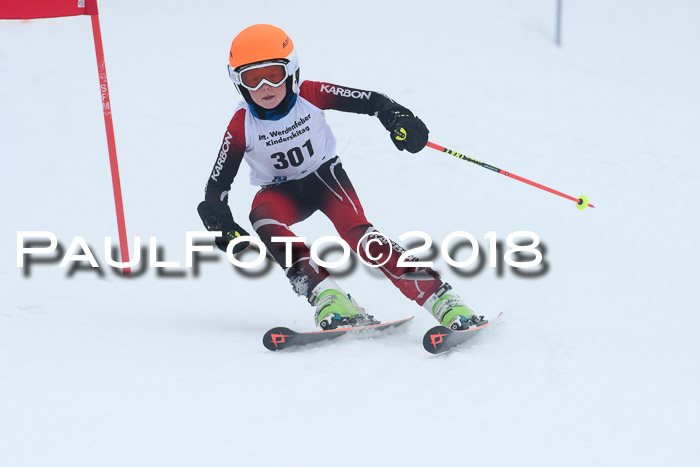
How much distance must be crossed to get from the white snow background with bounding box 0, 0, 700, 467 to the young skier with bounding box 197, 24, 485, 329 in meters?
0.31

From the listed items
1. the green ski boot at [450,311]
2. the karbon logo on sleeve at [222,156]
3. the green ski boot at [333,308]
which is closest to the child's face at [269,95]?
the karbon logo on sleeve at [222,156]

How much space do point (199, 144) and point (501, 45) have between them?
16.1ft

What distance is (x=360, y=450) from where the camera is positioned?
2734 mm

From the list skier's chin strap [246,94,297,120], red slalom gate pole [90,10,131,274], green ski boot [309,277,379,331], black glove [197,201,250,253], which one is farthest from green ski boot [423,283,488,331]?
red slalom gate pole [90,10,131,274]

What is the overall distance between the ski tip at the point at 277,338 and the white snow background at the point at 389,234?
63mm

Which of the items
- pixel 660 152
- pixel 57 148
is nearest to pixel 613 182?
pixel 660 152

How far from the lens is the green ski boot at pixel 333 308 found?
3844mm

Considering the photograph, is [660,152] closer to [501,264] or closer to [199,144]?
[501,264]

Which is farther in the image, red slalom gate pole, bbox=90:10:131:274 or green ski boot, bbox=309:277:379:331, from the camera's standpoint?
red slalom gate pole, bbox=90:10:131:274

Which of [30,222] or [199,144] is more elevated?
[199,144]

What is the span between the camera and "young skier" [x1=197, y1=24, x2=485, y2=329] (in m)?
3.83

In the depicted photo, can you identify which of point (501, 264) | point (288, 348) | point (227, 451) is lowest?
point (227, 451)

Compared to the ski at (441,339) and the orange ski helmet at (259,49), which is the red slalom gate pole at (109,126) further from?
the ski at (441,339)

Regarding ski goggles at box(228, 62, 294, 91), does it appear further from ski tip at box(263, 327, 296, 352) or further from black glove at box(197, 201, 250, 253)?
ski tip at box(263, 327, 296, 352)
